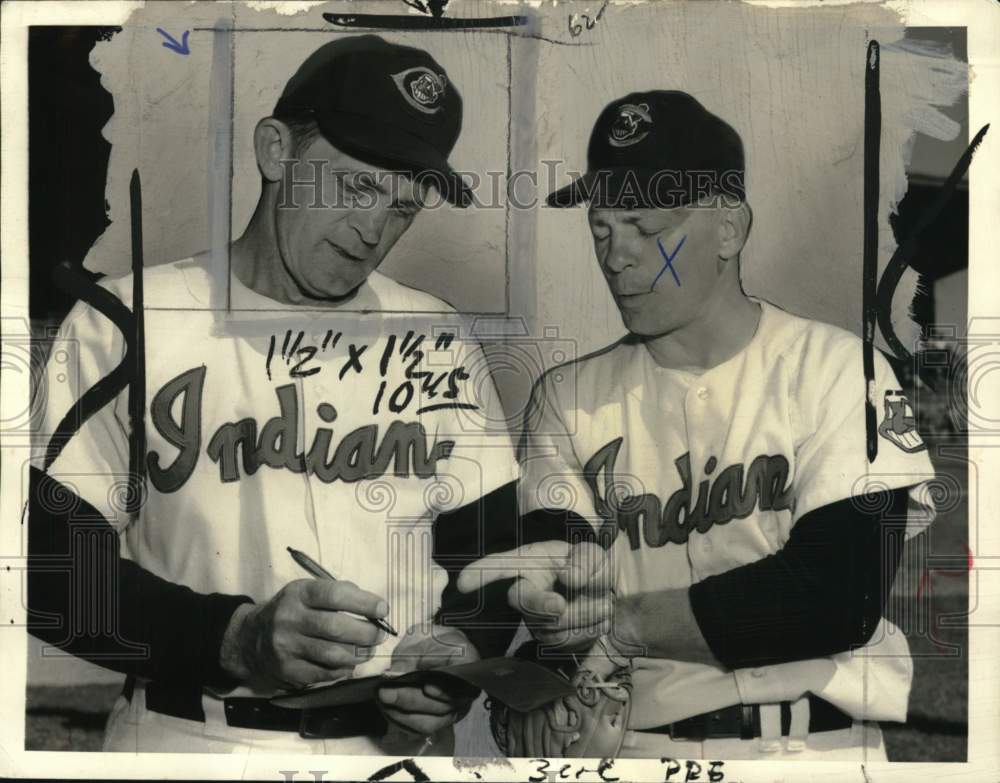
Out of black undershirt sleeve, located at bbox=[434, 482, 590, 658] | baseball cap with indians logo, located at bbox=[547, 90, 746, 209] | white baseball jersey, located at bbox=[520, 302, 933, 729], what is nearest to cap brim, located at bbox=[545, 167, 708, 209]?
baseball cap with indians logo, located at bbox=[547, 90, 746, 209]

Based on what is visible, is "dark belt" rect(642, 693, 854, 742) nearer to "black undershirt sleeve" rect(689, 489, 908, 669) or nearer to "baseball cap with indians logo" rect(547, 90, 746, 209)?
"black undershirt sleeve" rect(689, 489, 908, 669)

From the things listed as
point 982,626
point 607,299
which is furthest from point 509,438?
point 982,626

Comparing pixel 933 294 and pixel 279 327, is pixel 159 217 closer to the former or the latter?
pixel 279 327

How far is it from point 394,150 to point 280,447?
946 millimetres

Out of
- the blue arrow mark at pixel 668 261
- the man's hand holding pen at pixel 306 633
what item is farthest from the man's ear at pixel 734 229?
the man's hand holding pen at pixel 306 633

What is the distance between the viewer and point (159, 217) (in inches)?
152

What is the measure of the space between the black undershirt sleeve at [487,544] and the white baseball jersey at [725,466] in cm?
6

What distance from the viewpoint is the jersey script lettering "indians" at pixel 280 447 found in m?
3.82

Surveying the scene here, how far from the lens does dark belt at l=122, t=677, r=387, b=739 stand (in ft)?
12.5

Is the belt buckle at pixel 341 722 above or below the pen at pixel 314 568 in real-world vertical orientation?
below

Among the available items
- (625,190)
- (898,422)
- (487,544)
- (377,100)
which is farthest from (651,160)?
(487,544)

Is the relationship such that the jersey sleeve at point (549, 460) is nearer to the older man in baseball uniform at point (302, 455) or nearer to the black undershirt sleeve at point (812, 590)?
the older man in baseball uniform at point (302, 455)

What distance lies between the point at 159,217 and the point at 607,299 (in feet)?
4.47

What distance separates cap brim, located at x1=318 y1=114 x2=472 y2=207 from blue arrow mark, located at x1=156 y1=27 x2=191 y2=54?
46cm
